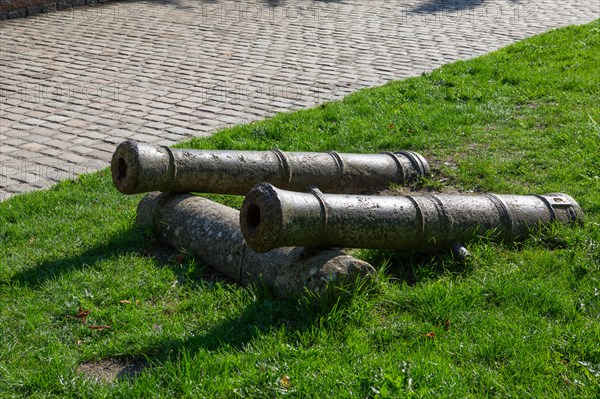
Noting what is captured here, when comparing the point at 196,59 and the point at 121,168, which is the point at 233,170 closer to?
the point at 121,168

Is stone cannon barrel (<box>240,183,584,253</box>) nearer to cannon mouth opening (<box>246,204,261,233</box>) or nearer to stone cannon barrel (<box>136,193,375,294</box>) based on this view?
cannon mouth opening (<box>246,204,261,233</box>)

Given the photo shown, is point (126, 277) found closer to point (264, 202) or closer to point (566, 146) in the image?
point (264, 202)

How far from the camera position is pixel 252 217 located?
4.92 metres

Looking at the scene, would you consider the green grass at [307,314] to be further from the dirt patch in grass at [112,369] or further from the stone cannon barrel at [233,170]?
the stone cannon barrel at [233,170]

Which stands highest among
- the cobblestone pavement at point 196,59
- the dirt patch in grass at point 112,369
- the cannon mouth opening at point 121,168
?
the cannon mouth opening at point 121,168

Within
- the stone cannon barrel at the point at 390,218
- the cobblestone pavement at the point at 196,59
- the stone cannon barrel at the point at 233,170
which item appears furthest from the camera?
the cobblestone pavement at the point at 196,59

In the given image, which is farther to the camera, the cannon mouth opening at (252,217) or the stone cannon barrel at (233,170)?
the stone cannon barrel at (233,170)

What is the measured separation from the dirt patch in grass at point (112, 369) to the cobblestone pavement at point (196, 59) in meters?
3.28

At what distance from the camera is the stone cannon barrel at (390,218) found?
15.5 ft

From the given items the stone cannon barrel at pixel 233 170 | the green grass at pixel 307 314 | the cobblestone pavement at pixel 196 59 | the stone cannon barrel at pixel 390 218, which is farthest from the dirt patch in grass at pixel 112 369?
the cobblestone pavement at pixel 196 59

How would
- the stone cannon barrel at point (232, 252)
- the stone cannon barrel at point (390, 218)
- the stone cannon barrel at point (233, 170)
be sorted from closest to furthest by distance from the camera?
the stone cannon barrel at point (390, 218), the stone cannon barrel at point (232, 252), the stone cannon barrel at point (233, 170)

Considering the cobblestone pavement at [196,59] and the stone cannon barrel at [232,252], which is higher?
the stone cannon barrel at [232,252]

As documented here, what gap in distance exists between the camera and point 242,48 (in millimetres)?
13711

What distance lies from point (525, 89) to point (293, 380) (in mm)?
6887
